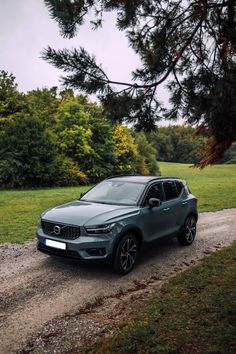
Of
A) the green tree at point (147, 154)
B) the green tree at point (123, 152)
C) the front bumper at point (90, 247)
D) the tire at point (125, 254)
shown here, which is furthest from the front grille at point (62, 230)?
the green tree at point (147, 154)

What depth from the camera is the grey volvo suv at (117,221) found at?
5.88 metres

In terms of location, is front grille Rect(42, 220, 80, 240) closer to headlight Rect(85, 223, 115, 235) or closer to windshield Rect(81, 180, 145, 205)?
headlight Rect(85, 223, 115, 235)

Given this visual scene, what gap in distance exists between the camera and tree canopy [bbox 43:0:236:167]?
4.12 meters

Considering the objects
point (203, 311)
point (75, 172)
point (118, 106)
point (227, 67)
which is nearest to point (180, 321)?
point (203, 311)

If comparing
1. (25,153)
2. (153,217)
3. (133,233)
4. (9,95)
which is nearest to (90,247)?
(133,233)

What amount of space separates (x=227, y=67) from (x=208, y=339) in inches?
131

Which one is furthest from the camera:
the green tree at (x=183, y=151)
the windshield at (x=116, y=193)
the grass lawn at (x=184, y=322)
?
the green tree at (x=183, y=151)

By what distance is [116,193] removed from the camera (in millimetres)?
7250

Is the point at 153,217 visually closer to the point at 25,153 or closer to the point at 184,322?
the point at 184,322

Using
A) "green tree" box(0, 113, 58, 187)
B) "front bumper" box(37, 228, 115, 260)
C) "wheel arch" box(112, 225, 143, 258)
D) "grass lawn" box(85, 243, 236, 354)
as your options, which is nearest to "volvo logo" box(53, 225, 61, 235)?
"front bumper" box(37, 228, 115, 260)

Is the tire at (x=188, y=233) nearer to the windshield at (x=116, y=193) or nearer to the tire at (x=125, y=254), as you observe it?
the windshield at (x=116, y=193)

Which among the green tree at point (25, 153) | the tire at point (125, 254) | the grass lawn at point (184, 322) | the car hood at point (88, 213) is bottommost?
the grass lawn at point (184, 322)

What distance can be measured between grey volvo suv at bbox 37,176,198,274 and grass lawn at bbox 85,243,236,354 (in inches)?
44.3

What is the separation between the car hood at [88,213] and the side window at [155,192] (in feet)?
1.86
